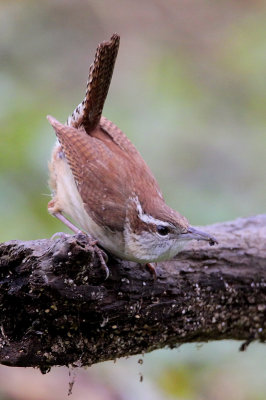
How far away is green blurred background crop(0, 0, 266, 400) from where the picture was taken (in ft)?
13.0

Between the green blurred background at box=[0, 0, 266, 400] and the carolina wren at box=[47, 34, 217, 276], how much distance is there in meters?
0.46

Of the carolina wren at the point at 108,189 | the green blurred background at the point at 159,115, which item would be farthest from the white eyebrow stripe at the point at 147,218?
the green blurred background at the point at 159,115

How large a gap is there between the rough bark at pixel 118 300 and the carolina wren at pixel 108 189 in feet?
0.52

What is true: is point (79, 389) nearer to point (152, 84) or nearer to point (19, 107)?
point (19, 107)

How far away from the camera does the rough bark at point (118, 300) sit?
268 centimetres

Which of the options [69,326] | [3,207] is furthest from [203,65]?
[69,326]

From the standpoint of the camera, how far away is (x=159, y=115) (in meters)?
5.10

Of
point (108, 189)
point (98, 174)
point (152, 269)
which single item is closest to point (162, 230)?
point (152, 269)

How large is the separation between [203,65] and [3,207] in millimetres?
4319

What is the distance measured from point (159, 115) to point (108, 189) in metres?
2.06

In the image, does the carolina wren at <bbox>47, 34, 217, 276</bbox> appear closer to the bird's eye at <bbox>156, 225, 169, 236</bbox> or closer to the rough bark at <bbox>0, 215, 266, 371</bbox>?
the bird's eye at <bbox>156, 225, 169, 236</bbox>

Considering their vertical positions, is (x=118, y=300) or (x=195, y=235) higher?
(x=195, y=235)

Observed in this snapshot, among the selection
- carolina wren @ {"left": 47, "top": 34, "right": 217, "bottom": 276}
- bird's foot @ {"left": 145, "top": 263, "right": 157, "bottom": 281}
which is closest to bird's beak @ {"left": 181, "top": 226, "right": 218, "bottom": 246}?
carolina wren @ {"left": 47, "top": 34, "right": 217, "bottom": 276}

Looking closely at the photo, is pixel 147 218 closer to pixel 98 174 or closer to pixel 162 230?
pixel 162 230
